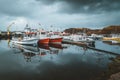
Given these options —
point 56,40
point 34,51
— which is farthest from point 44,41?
point 34,51

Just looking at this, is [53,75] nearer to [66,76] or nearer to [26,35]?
[66,76]

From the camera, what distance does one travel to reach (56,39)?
303 feet

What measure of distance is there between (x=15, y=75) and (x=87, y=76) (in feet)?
29.6

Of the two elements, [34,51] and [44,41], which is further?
[44,41]

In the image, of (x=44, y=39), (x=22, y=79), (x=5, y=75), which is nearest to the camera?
(x=22, y=79)

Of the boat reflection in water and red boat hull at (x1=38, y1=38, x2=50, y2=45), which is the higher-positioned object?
red boat hull at (x1=38, y1=38, x2=50, y2=45)

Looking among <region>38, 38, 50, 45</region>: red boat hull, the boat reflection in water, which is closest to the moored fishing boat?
<region>38, 38, 50, 45</region>: red boat hull

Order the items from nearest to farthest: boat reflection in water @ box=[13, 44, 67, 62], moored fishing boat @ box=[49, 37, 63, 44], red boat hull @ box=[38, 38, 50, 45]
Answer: boat reflection in water @ box=[13, 44, 67, 62]
red boat hull @ box=[38, 38, 50, 45]
moored fishing boat @ box=[49, 37, 63, 44]

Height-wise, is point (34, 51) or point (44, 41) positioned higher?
point (44, 41)

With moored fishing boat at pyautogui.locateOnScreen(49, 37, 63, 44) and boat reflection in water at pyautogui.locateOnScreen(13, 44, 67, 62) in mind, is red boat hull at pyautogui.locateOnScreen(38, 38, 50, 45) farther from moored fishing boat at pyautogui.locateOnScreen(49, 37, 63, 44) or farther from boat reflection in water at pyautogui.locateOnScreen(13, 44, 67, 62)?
boat reflection in water at pyautogui.locateOnScreen(13, 44, 67, 62)

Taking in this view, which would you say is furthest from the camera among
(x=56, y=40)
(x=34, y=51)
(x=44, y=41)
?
(x=56, y=40)

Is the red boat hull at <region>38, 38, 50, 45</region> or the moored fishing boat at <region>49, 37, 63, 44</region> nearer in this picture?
the red boat hull at <region>38, 38, 50, 45</region>

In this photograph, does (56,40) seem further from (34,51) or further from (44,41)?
(34,51)

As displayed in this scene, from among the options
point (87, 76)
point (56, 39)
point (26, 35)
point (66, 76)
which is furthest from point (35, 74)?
point (56, 39)
